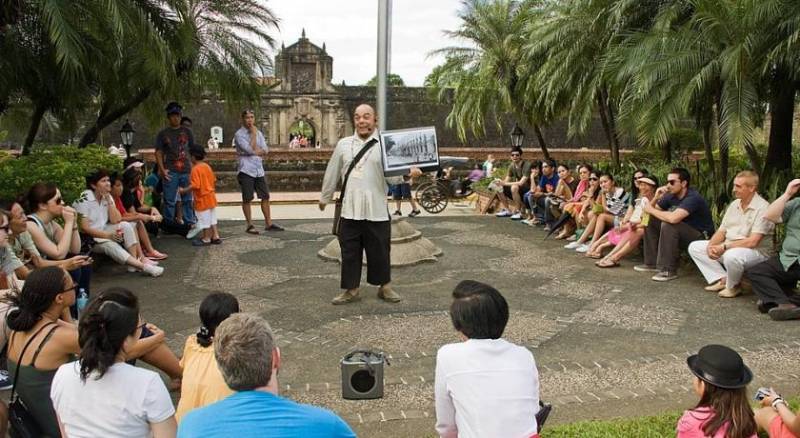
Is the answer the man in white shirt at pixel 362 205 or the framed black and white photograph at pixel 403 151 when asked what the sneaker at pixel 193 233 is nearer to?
the man in white shirt at pixel 362 205

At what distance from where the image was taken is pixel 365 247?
22.9ft

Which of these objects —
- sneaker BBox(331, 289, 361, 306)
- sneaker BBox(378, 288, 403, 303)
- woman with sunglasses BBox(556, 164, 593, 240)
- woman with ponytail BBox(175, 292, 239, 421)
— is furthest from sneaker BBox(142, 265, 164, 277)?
woman with sunglasses BBox(556, 164, 593, 240)

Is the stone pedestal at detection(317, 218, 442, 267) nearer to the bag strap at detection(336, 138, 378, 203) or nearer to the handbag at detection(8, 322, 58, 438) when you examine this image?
the bag strap at detection(336, 138, 378, 203)

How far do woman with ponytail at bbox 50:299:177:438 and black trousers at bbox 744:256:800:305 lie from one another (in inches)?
218

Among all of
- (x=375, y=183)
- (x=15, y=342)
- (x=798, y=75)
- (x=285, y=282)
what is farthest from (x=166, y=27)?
(x=798, y=75)

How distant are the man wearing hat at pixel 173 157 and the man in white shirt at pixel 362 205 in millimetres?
4784

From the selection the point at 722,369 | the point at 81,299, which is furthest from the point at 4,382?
the point at 722,369

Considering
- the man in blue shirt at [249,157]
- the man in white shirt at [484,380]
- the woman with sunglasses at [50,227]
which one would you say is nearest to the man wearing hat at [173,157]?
the man in blue shirt at [249,157]

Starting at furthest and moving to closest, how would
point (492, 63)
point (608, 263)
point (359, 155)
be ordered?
point (492, 63) < point (608, 263) < point (359, 155)

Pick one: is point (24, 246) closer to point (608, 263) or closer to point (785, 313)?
point (608, 263)

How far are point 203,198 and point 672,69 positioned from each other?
21.5ft

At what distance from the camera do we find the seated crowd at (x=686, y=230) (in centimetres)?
658

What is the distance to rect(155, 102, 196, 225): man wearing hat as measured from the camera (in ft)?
35.7

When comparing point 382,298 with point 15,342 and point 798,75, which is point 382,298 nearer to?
point 15,342
